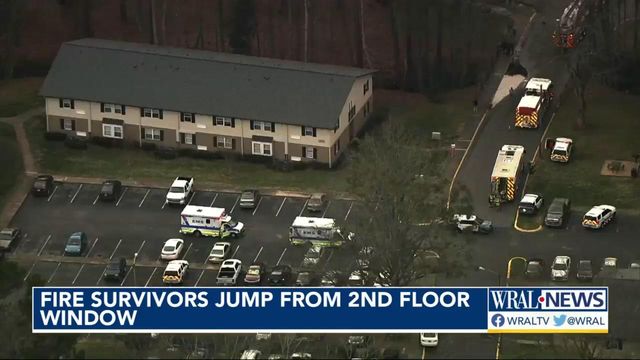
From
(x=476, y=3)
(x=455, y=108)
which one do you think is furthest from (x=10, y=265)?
(x=476, y=3)

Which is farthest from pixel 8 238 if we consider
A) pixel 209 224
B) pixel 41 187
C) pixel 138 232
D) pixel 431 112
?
pixel 431 112

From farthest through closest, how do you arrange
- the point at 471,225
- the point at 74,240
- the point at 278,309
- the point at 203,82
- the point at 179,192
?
the point at 203,82
the point at 179,192
the point at 74,240
the point at 471,225
the point at 278,309

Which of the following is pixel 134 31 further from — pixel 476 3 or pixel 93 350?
pixel 93 350

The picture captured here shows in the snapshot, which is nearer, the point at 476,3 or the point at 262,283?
the point at 262,283

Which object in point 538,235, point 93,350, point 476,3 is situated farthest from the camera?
point 476,3

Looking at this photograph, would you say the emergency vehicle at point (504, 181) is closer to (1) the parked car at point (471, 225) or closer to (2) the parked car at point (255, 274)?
(1) the parked car at point (471, 225)

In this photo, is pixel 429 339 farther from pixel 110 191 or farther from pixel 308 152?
pixel 110 191
